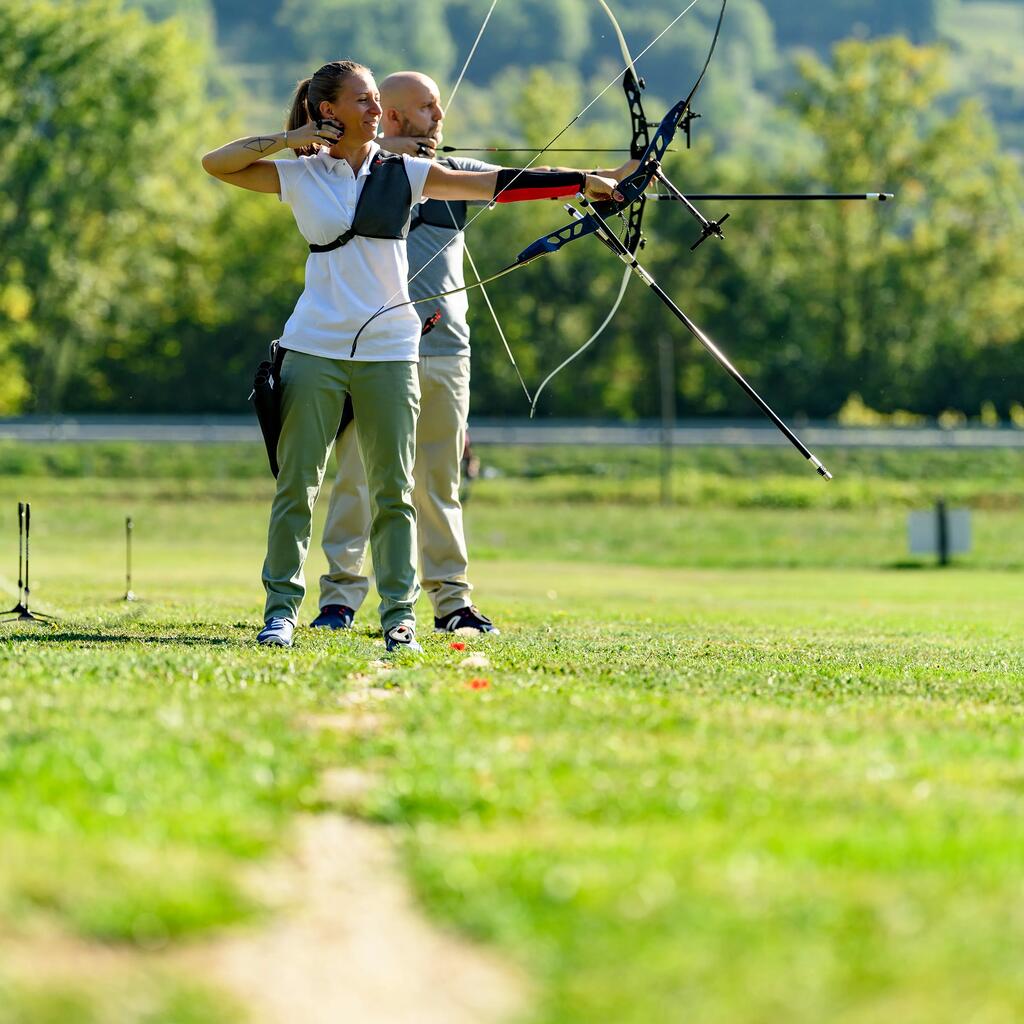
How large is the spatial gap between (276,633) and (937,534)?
2075 cm

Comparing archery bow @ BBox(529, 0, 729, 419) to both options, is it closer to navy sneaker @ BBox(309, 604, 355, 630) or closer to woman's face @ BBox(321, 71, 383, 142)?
woman's face @ BBox(321, 71, 383, 142)

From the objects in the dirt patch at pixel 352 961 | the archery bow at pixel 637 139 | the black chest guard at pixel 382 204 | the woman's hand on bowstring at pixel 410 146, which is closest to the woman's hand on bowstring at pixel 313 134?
the black chest guard at pixel 382 204

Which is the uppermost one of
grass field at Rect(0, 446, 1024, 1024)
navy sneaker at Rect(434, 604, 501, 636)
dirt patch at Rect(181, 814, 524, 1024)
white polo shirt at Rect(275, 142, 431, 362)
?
white polo shirt at Rect(275, 142, 431, 362)

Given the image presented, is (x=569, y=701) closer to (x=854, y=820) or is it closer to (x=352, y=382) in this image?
(x=854, y=820)

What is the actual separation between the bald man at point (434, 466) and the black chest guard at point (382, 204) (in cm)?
157

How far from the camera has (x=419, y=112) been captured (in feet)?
30.9

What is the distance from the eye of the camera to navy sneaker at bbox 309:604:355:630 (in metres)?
9.71

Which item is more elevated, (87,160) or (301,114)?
(87,160)

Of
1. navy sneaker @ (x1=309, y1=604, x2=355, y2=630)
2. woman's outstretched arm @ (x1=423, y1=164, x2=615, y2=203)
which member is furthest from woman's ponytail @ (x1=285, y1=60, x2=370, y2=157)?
navy sneaker @ (x1=309, y1=604, x2=355, y2=630)

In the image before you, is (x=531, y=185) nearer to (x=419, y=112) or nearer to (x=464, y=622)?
(x=419, y=112)

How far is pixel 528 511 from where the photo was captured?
131 feet

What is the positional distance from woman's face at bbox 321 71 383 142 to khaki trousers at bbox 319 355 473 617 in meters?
2.02

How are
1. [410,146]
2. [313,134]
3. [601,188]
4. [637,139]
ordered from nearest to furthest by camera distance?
[313,134] < [601,188] < [410,146] < [637,139]

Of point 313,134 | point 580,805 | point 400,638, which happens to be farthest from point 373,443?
point 580,805
